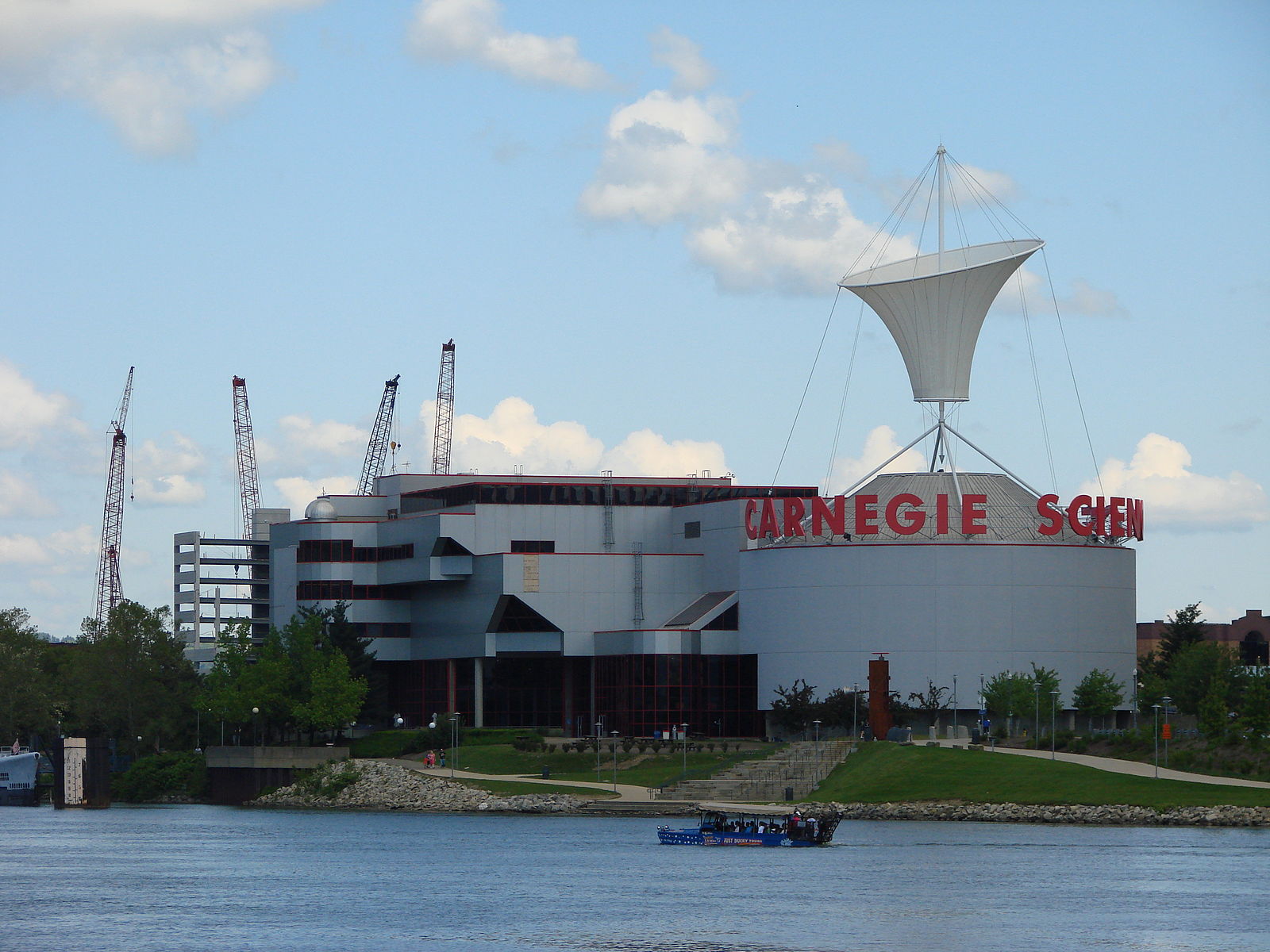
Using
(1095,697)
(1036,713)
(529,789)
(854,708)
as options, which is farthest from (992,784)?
(1095,697)

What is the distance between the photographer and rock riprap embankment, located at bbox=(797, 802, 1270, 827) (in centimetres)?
12656

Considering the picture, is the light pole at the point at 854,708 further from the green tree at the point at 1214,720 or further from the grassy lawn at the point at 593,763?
the green tree at the point at 1214,720

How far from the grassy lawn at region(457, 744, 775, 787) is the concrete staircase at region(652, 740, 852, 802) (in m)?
3.13

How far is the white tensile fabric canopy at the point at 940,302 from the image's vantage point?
176750 millimetres

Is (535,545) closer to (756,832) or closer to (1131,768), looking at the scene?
(1131,768)

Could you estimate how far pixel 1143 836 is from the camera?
123375 millimetres

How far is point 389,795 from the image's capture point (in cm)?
16488

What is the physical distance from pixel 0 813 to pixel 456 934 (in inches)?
4209

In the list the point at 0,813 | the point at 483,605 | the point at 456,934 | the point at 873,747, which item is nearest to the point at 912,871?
the point at 456,934

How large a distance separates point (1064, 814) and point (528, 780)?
4453 centimetres

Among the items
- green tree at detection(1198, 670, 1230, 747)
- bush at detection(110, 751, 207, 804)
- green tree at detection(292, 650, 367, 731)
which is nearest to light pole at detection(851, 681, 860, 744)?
green tree at detection(1198, 670, 1230, 747)

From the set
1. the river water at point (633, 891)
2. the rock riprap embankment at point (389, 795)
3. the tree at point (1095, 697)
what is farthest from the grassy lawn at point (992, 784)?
the tree at point (1095, 697)

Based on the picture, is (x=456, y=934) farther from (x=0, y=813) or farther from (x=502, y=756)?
(x=0, y=813)

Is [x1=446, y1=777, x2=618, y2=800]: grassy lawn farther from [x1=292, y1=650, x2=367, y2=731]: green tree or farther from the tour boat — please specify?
[x1=292, y1=650, x2=367, y2=731]: green tree
